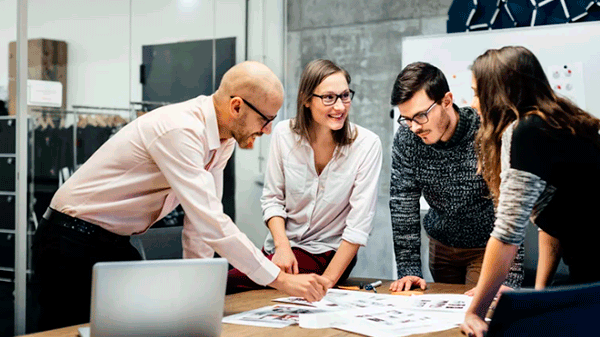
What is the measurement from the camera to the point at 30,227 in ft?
12.7

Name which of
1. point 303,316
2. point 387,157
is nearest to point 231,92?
point 303,316

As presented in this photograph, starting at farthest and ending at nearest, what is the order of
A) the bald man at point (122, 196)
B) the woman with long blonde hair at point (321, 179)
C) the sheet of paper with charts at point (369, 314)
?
the woman with long blonde hair at point (321, 179)
the bald man at point (122, 196)
the sheet of paper with charts at point (369, 314)

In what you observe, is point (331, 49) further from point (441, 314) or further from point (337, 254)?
point (441, 314)

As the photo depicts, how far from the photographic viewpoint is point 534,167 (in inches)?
63.2

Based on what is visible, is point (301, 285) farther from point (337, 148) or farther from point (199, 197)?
point (337, 148)

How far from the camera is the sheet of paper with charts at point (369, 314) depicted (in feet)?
6.10

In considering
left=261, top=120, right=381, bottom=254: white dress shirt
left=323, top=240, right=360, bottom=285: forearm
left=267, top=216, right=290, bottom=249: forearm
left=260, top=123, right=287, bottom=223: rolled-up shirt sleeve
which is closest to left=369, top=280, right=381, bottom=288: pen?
left=323, top=240, right=360, bottom=285: forearm

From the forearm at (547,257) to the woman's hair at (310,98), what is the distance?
1.05m

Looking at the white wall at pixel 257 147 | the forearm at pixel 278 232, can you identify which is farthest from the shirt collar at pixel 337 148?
the white wall at pixel 257 147

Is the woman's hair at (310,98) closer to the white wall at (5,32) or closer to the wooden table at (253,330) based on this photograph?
the wooden table at (253,330)

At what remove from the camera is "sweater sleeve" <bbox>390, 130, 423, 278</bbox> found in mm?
2838

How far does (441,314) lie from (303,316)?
0.43m

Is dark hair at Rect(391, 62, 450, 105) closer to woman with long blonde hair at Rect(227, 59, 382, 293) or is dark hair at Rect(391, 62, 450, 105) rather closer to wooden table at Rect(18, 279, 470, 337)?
woman with long blonde hair at Rect(227, 59, 382, 293)

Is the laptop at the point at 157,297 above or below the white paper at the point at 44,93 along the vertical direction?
below
